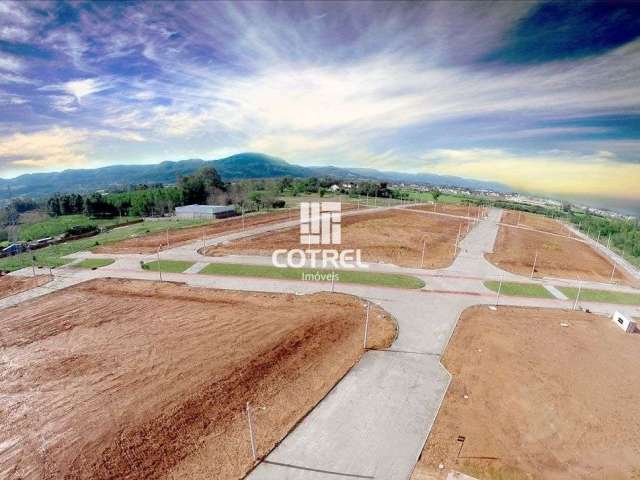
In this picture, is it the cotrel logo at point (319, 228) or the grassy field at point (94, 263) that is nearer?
the grassy field at point (94, 263)

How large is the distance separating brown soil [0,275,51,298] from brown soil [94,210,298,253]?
687 centimetres

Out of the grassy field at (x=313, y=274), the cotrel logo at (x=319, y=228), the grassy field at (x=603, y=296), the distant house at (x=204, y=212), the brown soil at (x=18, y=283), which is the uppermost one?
the distant house at (x=204, y=212)

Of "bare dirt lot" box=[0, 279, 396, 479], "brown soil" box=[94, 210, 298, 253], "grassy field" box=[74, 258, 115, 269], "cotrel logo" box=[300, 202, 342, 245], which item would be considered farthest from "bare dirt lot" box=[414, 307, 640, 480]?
"brown soil" box=[94, 210, 298, 253]

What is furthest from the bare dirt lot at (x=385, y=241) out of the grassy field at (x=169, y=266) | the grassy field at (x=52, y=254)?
the grassy field at (x=52, y=254)

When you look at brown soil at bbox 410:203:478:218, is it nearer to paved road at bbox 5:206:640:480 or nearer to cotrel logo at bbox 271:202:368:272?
cotrel logo at bbox 271:202:368:272

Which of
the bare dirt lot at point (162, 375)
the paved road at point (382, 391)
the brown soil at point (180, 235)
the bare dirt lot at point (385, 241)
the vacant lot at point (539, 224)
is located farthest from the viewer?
the vacant lot at point (539, 224)

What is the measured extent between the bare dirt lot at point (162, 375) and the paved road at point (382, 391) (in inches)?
23.4

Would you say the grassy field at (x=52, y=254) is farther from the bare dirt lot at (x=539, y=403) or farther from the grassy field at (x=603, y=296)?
the grassy field at (x=603, y=296)

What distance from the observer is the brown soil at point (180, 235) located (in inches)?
1134

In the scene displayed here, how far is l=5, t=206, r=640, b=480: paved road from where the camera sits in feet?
25.7

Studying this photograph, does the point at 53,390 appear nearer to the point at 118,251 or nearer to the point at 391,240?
the point at 118,251

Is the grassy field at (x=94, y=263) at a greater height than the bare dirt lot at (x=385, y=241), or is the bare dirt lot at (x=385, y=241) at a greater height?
the bare dirt lot at (x=385, y=241)

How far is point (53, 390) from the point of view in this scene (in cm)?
1041

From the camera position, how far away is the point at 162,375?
11.1m
